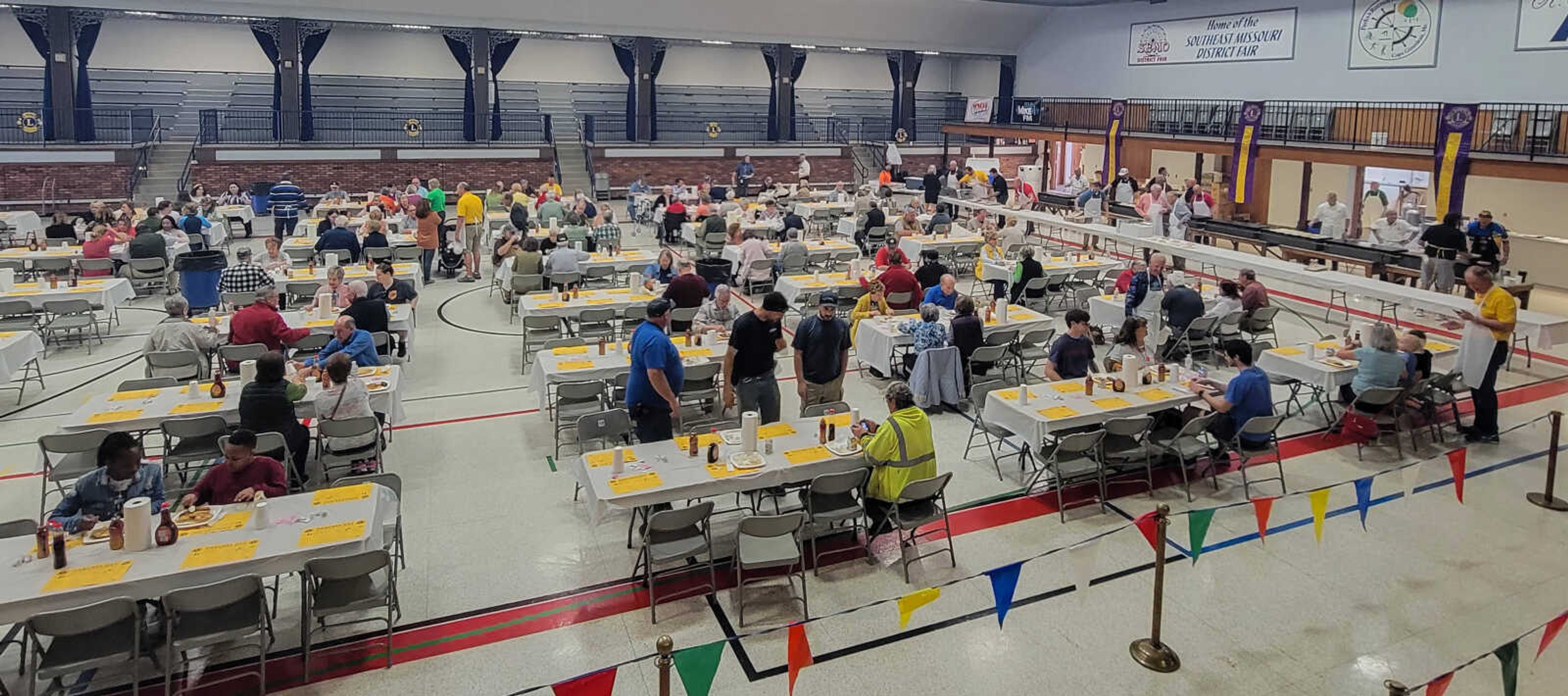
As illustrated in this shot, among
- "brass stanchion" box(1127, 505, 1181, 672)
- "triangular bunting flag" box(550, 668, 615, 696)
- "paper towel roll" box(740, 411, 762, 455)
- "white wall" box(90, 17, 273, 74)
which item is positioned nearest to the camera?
"triangular bunting flag" box(550, 668, 615, 696)

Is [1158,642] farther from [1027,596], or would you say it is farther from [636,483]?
[636,483]

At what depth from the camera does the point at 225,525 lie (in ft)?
18.7

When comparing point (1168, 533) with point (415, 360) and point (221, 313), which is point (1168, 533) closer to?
point (415, 360)

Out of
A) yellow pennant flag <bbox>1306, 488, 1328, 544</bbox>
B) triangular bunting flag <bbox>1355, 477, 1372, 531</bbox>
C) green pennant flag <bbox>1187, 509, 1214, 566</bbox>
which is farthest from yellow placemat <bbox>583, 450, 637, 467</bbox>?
triangular bunting flag <bbox>1355, 477, 1372, 531</bbox>

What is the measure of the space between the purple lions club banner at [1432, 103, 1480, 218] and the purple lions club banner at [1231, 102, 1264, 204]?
4.37m

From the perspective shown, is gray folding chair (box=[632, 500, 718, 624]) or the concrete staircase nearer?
gray folding chair (box=[632, 500, 718, 624])

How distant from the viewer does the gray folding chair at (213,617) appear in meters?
4.98

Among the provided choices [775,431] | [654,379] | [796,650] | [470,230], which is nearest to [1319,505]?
[775,431]

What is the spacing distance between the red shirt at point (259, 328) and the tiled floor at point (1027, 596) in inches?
76.3

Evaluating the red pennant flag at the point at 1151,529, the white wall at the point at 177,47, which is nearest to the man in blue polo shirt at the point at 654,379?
the red pennant flag at the point at 1151,529

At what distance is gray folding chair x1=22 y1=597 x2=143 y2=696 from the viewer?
4762 millimetres

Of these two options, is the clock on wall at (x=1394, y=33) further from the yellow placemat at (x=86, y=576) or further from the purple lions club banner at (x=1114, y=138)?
the yellow placemat at (x=86, y=576)

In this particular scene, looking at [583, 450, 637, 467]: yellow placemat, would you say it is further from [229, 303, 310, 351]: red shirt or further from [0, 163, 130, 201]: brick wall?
[0, 163, 130, 201]: brick wall

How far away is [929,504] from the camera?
682cm
